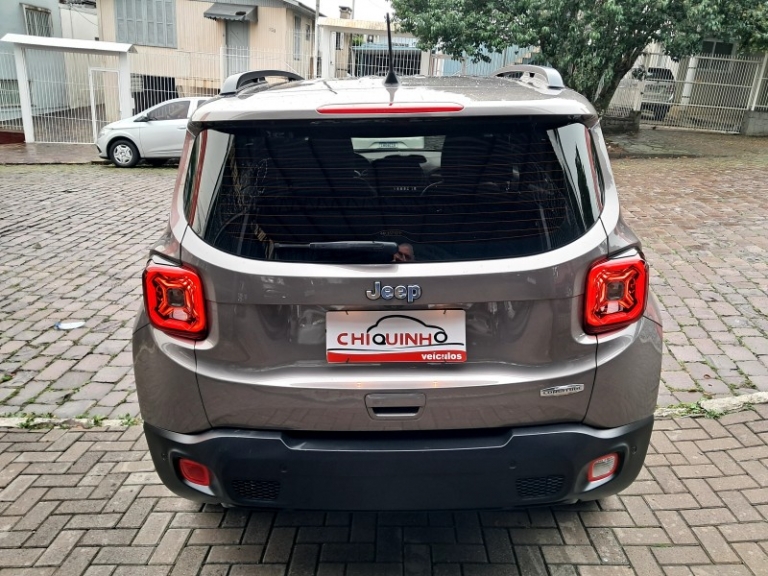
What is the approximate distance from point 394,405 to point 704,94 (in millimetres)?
19251

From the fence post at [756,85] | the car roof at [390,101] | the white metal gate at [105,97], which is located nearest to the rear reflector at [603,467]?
the car roof at [390,101]

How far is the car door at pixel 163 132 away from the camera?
13.8m

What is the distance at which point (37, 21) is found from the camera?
2222 cm

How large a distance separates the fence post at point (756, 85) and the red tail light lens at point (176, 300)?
19.8m

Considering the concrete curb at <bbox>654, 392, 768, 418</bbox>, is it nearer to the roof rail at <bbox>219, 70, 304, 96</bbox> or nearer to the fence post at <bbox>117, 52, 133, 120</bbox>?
the roof rail at <bbox>219, 70, 304, 96</bbox>

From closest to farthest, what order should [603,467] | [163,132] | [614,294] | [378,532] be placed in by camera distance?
[614,294] → [603,467] → [378,532] → [163,132]

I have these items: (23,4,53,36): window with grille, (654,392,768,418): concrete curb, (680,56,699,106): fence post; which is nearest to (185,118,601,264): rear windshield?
(654,392,768,418): concrete curb

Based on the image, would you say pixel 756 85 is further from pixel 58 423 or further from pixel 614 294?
pixel 58 423

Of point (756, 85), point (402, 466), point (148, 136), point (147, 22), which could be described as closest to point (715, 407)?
point (402, 466)

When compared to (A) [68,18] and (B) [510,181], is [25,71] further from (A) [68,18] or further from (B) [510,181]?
(B) [510,181]

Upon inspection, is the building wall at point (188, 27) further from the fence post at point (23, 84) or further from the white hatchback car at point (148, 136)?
the white hatchback car at point (148, 136)

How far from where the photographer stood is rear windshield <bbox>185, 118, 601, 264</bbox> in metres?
2.16

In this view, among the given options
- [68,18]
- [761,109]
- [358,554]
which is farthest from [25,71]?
[761,109]

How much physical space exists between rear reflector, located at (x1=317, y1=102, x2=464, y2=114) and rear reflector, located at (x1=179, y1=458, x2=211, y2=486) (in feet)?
4.30
